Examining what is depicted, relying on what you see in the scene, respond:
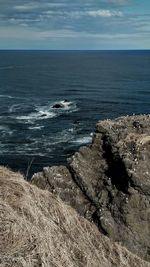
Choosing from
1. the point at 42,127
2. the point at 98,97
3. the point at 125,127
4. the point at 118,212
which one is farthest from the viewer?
the point at 98,97

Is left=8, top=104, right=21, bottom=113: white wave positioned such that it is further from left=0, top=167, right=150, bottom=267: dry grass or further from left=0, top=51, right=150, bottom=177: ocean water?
left=0, top=167, right=150, bottom=267: dry grass

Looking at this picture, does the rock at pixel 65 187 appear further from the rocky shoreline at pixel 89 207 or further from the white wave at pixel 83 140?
the white wave at pixel 83 140

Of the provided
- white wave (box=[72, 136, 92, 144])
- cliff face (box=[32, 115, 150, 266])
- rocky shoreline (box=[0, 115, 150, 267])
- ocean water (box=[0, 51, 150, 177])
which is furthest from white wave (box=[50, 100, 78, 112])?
cliff face (box=[32, 115, 150, 266])

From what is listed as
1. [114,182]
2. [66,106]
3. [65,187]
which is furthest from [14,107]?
[114,182]

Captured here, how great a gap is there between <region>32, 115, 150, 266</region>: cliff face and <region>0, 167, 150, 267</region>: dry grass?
2.54 feet

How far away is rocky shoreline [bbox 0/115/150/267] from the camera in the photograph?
10.4 metres

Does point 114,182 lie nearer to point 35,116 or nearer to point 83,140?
point 83,140

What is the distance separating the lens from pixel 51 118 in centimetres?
7788

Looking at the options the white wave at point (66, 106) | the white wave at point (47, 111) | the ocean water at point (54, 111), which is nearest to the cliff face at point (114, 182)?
the ocean water at point (54, 111)

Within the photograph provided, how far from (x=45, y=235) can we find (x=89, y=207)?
320 cm

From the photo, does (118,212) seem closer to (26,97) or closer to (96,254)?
(96,254)

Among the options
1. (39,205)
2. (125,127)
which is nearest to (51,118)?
(125,127)

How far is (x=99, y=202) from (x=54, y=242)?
3239 millimetres

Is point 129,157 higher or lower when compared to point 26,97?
higher
